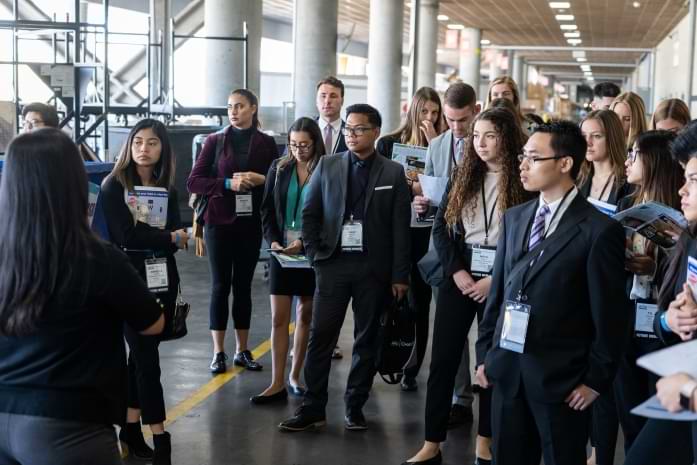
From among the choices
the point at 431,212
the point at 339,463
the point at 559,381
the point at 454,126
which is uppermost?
the point at 454,126

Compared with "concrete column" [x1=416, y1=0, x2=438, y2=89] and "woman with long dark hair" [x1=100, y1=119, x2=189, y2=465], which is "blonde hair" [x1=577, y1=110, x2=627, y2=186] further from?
"concrete column" [x1=416, y1=0, x2=438, y2=89]

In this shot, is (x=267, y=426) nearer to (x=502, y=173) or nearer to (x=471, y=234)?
(x=471, y=234)

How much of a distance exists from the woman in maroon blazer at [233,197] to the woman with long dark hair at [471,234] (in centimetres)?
191

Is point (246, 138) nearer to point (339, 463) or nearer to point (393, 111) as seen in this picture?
point (339, 463)

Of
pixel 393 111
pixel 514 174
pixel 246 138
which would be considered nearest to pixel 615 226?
pixel 514 174

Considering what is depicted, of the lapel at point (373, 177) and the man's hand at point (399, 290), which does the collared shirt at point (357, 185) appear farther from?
the man's hand at point (399, 290)

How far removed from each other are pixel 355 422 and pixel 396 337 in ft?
1.69

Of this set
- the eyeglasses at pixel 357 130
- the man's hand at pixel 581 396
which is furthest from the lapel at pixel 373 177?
the man's hand at pixel 581 396

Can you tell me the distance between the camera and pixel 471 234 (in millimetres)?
4266

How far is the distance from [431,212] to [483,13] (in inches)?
937

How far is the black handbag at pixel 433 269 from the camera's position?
14.2 feet

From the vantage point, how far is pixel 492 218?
4.22m

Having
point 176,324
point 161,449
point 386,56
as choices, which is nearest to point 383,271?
point 176,324

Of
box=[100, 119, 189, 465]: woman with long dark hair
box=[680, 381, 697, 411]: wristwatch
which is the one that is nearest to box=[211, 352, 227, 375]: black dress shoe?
box=[100, 119, 189, 465]: woman with long dark hair
